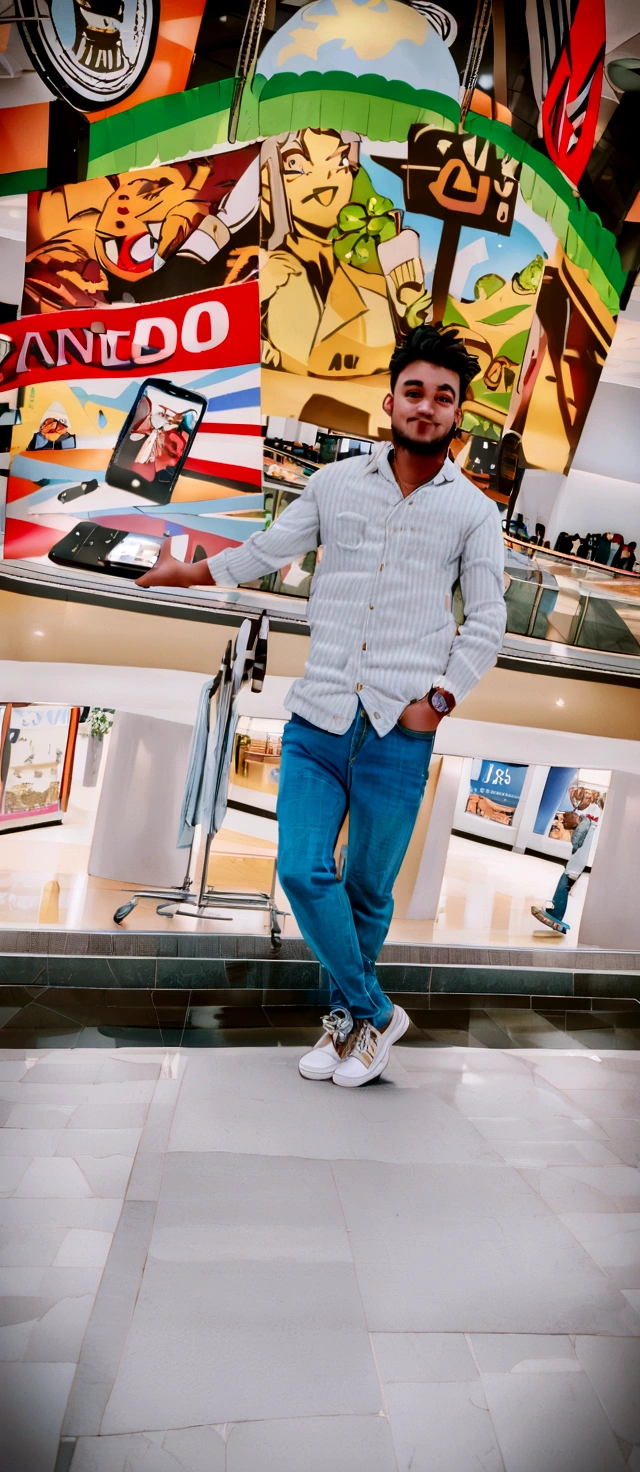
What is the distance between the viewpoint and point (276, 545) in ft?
7.78

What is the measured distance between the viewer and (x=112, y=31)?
11.2 feet

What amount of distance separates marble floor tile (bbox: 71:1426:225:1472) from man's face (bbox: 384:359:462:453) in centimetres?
193

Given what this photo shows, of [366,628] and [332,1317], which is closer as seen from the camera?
[332,1317]

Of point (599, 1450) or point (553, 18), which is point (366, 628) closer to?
point (599, 1450)

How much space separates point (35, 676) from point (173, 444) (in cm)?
110

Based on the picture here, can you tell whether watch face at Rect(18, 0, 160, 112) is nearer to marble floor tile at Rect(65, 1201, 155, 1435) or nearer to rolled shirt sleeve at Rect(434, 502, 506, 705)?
rolled shirt sleeve at Rect(434, 502, 506, 705)

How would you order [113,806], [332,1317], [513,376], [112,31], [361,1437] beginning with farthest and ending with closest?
[113,806] < [513,376] < [112,31] < [332,1317] < [361,1437]

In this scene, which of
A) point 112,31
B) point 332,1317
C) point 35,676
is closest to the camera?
point 332,1317

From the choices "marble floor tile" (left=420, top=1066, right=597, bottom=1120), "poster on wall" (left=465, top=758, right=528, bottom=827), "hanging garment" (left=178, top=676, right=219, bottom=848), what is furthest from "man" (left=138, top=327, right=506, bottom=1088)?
"poster on wall" (left=465, top=758, right=528, bottom=827)

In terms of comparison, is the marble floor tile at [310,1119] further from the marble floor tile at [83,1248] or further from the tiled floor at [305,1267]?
the marble floor tile at [83,1248]

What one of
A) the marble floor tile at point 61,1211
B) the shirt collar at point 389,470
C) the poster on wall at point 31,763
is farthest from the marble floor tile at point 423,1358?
the poster on wall at point 31,763

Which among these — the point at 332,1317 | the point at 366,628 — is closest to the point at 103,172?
the point at 366,628

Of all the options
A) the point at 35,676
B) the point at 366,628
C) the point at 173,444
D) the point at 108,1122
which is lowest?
the point at 108,1122

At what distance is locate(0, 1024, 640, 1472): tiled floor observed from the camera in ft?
3.68
